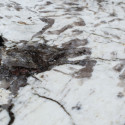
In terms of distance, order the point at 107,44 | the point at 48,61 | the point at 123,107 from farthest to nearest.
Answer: the point at 107,44 < the point at 48,61 < the point at 123,107

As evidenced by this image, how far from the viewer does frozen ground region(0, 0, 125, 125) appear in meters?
1.06

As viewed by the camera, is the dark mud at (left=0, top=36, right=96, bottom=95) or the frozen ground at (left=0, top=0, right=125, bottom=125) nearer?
the frozen ground at (left=0, top=0, right=125, bottom=125)

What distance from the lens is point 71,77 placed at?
1309 mm

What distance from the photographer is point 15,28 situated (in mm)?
1926

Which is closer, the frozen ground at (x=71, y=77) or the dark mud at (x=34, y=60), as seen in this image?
the frozen ground at (x=71, y=77)

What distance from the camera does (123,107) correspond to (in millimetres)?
1089

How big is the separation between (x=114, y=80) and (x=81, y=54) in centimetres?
35

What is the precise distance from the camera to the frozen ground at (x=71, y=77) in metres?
1.06

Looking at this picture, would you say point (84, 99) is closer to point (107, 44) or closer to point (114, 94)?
point (114, 94)

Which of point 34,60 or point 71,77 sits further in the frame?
point 34,60

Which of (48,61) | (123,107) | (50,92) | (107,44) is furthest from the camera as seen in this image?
(107,44)

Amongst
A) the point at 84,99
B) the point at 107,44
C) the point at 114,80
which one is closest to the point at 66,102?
the point at 84,99

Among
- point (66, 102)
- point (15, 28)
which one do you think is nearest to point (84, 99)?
point (66, 102)

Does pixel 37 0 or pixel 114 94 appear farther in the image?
pixel 37 0
